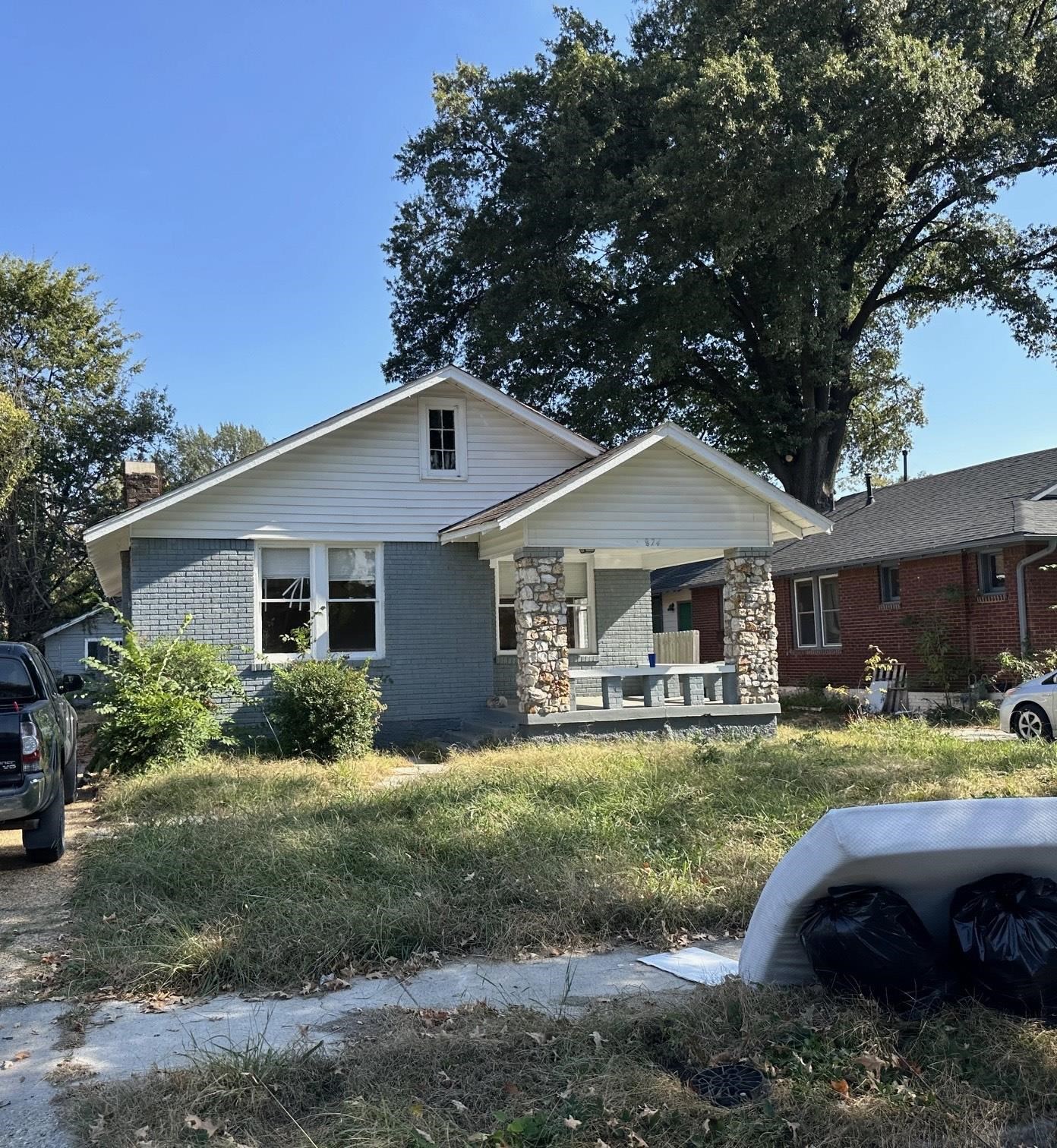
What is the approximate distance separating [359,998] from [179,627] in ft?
33.7

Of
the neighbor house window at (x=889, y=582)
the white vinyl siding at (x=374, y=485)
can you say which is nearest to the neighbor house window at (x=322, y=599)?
the white vinyl siding at (x=374, y=485)

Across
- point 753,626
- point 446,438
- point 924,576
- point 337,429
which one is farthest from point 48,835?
point 924,576

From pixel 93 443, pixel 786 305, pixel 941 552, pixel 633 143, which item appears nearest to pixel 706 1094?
pixel 941 552

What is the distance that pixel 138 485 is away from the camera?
15.9 meters

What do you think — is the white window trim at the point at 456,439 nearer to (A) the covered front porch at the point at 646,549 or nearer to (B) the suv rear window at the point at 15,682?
(A) the covered front porch at the point at 646,549

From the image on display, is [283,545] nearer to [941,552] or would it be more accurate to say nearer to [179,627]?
[179,627]

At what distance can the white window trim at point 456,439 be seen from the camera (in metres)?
15.6

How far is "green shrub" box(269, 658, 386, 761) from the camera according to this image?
42.5 ft

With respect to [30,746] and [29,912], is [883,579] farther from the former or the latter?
[29,912]

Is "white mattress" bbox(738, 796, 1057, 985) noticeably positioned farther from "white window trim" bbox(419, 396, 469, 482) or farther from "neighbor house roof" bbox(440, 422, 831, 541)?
"white window trim" bbox(419, 396, 469, 482)

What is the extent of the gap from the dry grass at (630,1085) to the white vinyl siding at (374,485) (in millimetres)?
11010

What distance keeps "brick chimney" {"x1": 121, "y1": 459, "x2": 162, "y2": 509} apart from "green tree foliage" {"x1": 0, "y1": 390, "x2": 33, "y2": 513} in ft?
47.2

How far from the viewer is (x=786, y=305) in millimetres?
22703

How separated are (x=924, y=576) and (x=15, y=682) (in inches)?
623
